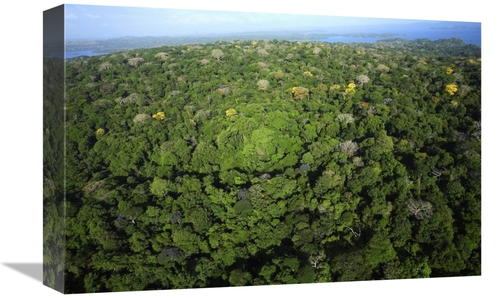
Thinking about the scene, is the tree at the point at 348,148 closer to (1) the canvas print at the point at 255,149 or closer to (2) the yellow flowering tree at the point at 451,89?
(1) the canvas print at the point at 255,149

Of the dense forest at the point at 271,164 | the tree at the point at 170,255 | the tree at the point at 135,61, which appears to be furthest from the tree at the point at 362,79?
the tree at the point at 170,255

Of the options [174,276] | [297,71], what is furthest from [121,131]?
[297,71]

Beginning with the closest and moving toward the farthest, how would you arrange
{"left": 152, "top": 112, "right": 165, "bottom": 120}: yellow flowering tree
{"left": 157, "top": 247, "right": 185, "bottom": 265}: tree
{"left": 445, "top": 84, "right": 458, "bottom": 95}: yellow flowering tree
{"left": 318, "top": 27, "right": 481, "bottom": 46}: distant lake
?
{"left": 157, "top": 247, "right": 185, "bottom": 265}: tree < {"left": 152, "top": 112, "right": 165, "bottom": 120}: yellow flowering tree < {"left": 445, "top": 84, "right": 458, "bottom": 95}: yellow flowering tree < {"left": 318, "top": 27, "right": 481, "bottom": 46}: distant lake

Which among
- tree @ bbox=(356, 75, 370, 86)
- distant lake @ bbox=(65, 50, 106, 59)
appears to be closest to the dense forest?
tree @ bbox=(356, 75, 370, 86)

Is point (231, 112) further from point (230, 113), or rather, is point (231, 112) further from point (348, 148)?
point (348, 148)

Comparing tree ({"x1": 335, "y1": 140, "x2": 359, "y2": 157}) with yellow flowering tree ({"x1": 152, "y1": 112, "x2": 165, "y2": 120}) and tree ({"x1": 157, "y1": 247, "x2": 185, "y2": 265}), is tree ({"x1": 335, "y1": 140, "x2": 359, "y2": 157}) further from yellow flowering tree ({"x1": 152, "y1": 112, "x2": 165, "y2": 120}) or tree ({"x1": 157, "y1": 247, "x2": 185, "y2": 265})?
Result: tree ({"x1": 157, "y1": 247, "x2": 185, "y2": 265})
